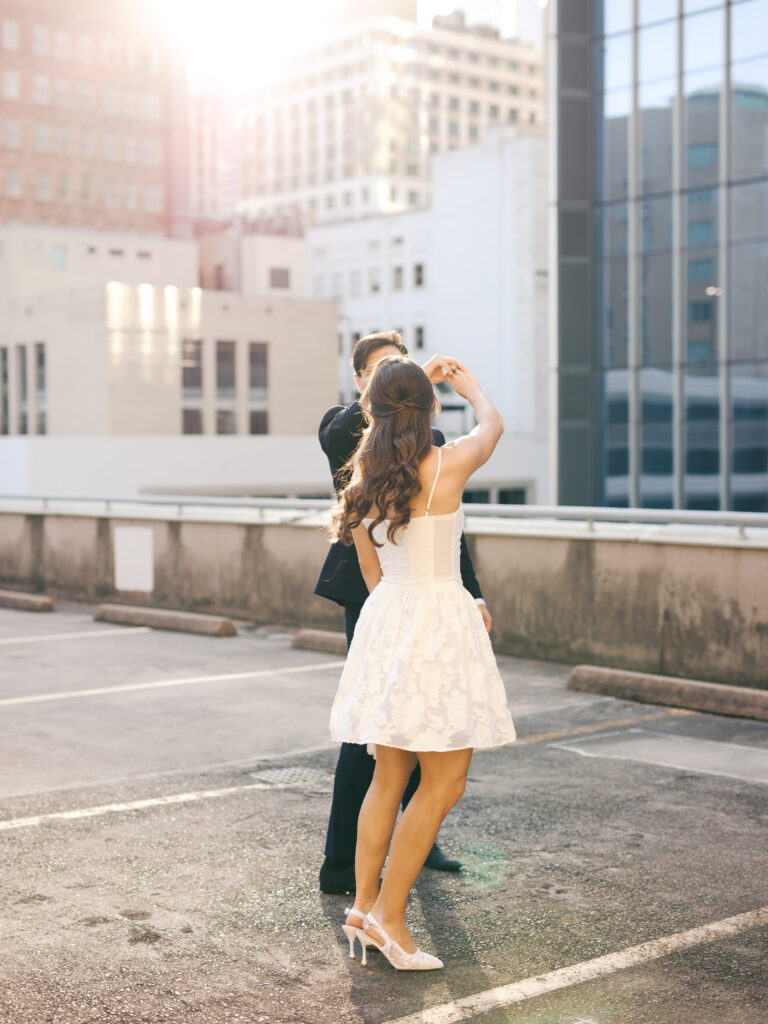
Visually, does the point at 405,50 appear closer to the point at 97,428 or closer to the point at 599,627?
the point at 97,428

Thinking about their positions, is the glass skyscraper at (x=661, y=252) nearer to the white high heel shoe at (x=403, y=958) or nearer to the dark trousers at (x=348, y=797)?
the dark trousers at (x=348, y=797)

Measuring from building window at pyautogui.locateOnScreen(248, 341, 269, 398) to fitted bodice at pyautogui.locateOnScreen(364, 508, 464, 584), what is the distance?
257 feet

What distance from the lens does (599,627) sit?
10242 millimetres

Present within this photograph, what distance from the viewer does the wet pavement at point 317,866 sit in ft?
12.7

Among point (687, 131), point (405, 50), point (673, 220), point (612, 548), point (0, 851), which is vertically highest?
point (405, 50)

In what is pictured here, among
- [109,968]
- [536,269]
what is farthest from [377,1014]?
[536,269]

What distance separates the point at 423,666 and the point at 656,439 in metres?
31.6

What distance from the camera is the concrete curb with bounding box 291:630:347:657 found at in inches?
437

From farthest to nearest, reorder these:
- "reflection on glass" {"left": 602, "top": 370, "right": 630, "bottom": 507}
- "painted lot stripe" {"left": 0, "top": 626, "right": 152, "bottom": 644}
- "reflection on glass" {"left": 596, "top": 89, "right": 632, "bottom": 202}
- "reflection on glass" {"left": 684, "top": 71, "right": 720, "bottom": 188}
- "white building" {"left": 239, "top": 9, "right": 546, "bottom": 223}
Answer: "white building" {"left": 239, "top": 9, "right": 546, "bottom": 223}
"reflection on glass" {"left": 602, "top": 370, "right": 630, "bottom": 507}
"reflection on glass" {"left": 596, "top": 89, "right": 632, "bottom": 202}
"reflection on glass" {"left": 684, "top": 71, "right": 720, "bottom": 188}
"painted lot stripe" {"left": 0, "top": 626, "right": 152, "bottom": 644}

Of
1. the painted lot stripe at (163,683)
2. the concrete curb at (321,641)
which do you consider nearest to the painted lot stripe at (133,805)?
the painted lot stripe at (163,683)

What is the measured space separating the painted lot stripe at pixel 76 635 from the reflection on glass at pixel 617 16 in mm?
26938

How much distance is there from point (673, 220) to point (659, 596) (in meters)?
26.7

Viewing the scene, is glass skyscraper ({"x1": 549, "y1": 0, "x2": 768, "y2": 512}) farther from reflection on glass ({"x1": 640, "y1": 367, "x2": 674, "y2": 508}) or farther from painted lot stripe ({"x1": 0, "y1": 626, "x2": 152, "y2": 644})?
painted lot stripe ({"x1": 0, "y1": 626, "x2": 152, "y2": 644})

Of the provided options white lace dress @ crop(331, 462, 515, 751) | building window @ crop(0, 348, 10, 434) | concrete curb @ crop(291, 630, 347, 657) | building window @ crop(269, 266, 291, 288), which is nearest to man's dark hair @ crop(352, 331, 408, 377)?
white lace dress @ crop(331, 462, 515, 751)
